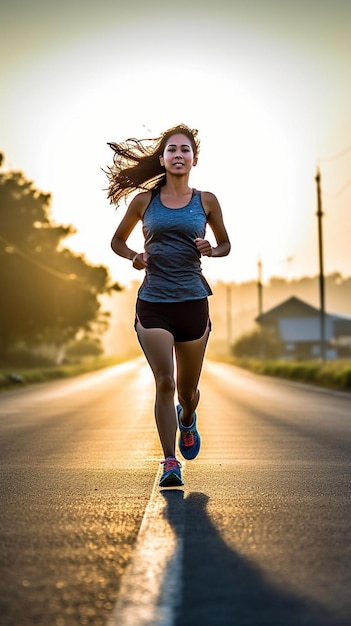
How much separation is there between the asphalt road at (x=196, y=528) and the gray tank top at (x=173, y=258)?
4.26 feet

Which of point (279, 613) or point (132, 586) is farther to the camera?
point (132, 586)

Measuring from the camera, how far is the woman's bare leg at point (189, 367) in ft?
20.9

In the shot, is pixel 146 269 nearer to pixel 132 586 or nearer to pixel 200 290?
pixel 200 290

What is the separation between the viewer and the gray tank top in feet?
20.4

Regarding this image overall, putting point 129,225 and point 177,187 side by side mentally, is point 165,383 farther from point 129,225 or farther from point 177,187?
point 177,187

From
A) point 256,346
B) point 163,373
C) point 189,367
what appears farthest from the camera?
point 256,346

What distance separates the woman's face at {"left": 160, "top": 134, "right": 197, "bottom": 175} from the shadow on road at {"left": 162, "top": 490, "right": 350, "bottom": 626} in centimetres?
303

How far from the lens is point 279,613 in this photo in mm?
3070

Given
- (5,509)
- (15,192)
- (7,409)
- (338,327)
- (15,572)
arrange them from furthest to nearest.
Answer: (338,327) → (15,192) → (7,409) → (5,509) → (15,572)

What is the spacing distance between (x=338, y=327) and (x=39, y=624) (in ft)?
330

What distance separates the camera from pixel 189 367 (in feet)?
21.1

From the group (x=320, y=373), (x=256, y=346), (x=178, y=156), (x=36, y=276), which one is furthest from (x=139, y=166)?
(x=256, y=346)

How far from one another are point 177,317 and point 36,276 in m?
46.7

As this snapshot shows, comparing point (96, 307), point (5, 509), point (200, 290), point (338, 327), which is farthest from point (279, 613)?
point (338, 327)
